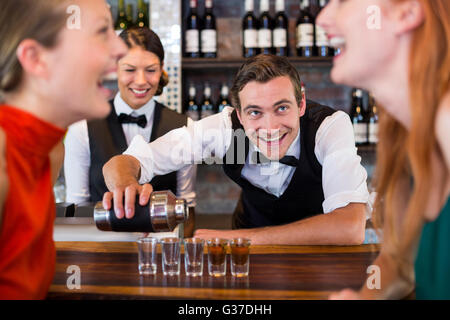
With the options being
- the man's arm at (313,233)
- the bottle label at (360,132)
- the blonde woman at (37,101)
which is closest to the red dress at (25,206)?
the blonde woman at (37,101)

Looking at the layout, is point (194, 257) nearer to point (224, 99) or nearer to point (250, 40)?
point (250, 40)

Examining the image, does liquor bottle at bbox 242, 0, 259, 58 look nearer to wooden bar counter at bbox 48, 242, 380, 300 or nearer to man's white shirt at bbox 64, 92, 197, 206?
man's white shirt at bbox 64, 92, 197, 206

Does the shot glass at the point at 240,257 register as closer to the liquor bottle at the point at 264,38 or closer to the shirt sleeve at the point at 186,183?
the shirt sleeve at the point at 186,183

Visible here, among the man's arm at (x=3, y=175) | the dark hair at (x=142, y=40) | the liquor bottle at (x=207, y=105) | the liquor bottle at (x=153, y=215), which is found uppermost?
the dark hair at (x=142, y=40)

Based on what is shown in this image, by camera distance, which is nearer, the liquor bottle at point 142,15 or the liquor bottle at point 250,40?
the liquor bottle at point 250,40

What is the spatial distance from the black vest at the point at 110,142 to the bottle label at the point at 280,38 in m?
0.80

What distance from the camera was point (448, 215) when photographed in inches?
36.7

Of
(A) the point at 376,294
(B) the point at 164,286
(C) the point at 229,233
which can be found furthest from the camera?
(C) the point at 229,233

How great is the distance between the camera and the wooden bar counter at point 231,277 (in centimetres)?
111

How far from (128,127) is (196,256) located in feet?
5.58

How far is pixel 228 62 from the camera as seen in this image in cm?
312
